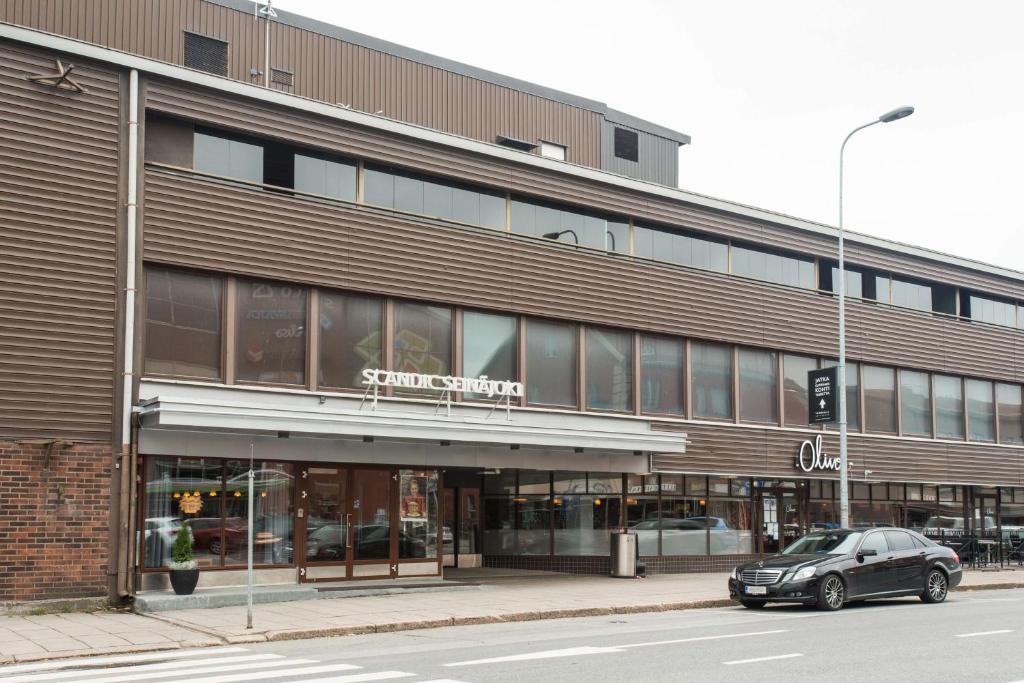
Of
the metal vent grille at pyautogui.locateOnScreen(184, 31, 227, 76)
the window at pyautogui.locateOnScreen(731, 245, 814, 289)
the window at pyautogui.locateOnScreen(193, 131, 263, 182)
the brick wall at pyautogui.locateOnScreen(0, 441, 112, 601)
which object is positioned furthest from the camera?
the window at pyautogui.locateOnScreen(731, 245, 814, 289)

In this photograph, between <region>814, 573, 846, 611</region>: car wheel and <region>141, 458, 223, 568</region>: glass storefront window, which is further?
<region>141, 458, 223, 568</region>: glass storefront window

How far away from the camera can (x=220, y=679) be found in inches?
455

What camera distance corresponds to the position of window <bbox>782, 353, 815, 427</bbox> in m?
30.3

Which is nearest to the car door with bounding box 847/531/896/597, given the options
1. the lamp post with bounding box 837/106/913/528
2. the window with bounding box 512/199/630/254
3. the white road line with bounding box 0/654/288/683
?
the lamp post with bounding box 837/106/913/528

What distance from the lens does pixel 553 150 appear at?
29750mm

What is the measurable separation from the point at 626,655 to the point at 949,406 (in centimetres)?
2457

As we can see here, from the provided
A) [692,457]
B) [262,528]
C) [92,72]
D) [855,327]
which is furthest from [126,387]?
[855,327]

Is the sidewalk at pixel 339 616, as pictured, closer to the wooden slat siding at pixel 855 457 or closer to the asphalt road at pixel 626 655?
the asphalt road at pixel 626 655

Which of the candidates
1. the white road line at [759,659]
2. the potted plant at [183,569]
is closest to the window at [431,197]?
the potted plant at [183,569]

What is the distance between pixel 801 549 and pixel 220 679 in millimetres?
12523

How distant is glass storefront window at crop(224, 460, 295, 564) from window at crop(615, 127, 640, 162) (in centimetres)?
1483

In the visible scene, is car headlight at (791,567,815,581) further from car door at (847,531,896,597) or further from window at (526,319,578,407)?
window at (526,319,578,407)

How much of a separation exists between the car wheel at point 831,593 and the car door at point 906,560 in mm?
1413

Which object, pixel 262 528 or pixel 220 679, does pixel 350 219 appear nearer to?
pixel 262 528
